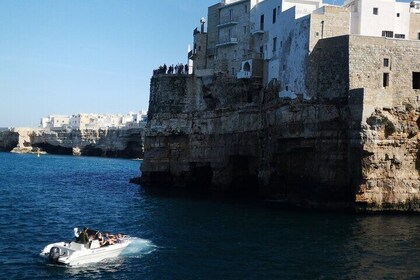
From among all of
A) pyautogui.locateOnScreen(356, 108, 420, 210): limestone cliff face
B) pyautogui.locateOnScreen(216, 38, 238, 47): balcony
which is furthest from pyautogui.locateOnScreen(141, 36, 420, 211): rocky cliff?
pyautogui.locateOnScreen(216, 38, 238, 47): balcony

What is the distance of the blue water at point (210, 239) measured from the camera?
25.6 m

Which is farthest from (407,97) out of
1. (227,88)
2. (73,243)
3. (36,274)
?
(36,274)

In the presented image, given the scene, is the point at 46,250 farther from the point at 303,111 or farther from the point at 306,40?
the point at 306,40

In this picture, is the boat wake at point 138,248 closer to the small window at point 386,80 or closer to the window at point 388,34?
the small window at point 386,80

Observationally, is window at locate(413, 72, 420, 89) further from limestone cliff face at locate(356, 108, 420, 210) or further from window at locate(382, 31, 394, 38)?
window at locate(382, 31, 394, 38)

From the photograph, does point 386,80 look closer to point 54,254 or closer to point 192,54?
point 54,254

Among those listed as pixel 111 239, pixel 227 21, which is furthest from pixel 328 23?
pixel 111 239

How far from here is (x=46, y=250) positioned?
88.2 ft

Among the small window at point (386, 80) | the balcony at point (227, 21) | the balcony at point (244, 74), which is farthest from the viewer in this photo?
the balcony at point (227, 21)

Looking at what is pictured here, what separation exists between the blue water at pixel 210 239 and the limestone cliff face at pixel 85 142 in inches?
3469

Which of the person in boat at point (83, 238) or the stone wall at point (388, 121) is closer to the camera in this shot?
the person in boat at point (83, 238)

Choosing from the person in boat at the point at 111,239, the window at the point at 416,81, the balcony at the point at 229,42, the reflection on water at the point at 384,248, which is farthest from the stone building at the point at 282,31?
the person in boat at the point at 111,239

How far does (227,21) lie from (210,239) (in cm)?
3525

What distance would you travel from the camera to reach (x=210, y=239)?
3194 centimetres
